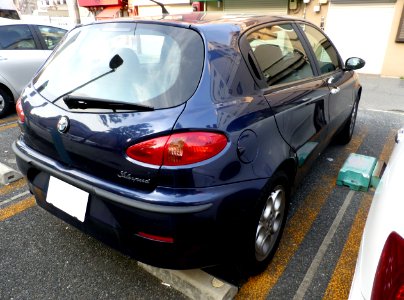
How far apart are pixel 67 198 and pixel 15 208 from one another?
4.47 ft

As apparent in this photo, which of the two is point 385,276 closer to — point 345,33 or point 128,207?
point 128,207

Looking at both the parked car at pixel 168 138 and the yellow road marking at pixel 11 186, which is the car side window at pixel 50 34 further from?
the parked car at pixel 168 138

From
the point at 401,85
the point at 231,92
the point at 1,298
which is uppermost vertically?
the point at 231,92

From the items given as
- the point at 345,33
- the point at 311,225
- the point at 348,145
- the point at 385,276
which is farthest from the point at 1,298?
the point at 345,33

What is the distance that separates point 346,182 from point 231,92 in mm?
2070

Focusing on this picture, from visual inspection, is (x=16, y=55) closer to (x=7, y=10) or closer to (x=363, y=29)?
(x=363, y=29)

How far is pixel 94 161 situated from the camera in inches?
64.8

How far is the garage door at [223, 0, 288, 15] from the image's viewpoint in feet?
39.1

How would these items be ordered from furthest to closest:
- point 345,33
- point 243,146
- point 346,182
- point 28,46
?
point 345,33, point 28,46, point 346,182, point 243,146

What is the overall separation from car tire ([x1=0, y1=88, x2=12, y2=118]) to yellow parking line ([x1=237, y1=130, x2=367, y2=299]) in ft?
16.9

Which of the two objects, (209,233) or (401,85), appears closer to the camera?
(209,233)

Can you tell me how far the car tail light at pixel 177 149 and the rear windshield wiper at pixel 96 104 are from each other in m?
0.20

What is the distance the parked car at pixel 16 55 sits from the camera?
5.29 meters

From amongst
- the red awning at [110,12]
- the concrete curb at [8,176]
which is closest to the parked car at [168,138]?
the concrete curb at [8,176]
